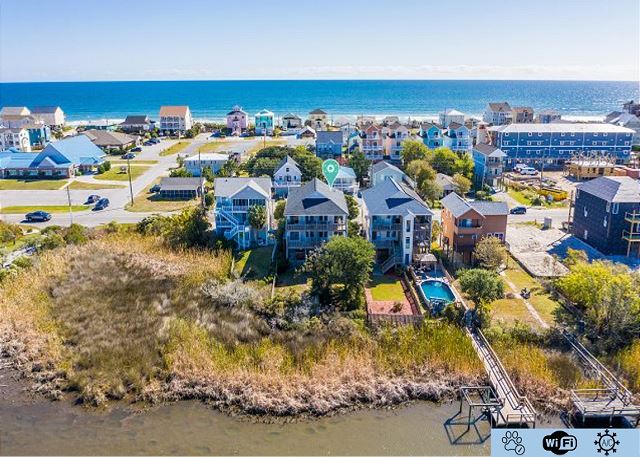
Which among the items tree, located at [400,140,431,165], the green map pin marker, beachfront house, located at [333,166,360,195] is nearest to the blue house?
tree, located at [400,140,431,165]

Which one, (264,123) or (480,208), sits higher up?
(264,123)

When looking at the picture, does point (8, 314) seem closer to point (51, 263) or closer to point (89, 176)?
point (51, 263)

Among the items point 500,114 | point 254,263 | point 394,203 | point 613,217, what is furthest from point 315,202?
point 500,114

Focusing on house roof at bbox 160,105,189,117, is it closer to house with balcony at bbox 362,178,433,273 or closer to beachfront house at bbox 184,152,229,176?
beachfront house at bbox 184,152,229,176

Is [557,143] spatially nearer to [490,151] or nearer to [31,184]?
[490,151]

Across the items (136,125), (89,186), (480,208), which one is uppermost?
(136,125)

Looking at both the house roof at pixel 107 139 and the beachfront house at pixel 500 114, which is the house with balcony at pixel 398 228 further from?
the beachfront house at pixel 500 114
